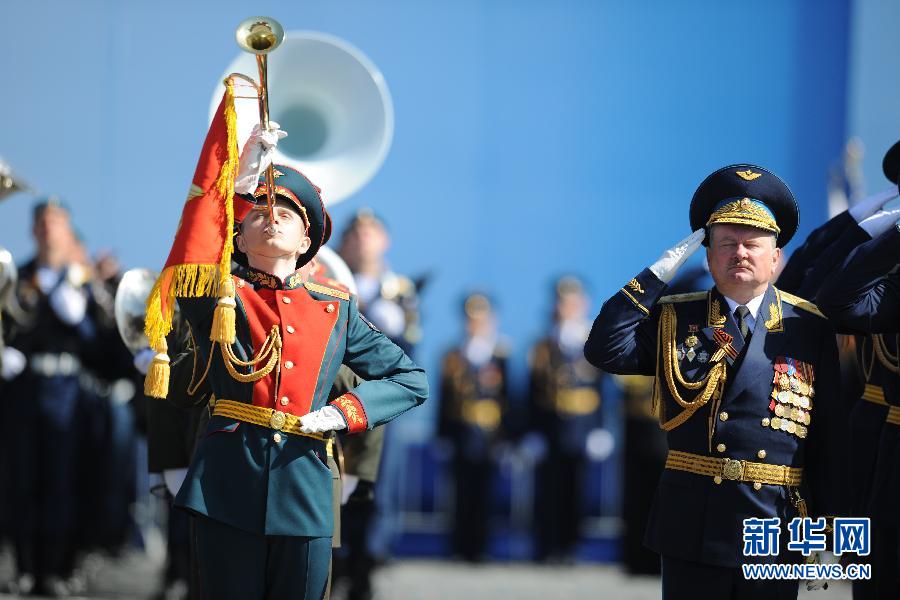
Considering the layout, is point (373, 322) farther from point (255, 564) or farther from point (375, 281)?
point (255, 564)

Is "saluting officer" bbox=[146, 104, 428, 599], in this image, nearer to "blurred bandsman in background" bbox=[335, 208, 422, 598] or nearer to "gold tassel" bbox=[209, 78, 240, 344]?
"gold tassel" bbox=[209, 78, 240, 344]

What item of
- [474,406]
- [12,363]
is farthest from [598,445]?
[12,363]

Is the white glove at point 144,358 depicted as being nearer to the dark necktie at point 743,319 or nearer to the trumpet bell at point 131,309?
the trumpet bell at point 131,309

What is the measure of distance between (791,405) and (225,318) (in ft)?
6.03

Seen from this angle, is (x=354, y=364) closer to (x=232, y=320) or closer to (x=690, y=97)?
(x=232, y=320)

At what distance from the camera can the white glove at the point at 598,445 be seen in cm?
1203

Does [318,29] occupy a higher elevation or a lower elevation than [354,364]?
higher

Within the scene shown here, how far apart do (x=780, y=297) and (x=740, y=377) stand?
0.35 m

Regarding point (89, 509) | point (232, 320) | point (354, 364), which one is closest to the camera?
point (232, 320)

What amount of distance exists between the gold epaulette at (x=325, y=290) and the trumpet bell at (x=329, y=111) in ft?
3.72

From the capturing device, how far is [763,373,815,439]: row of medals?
4680mm

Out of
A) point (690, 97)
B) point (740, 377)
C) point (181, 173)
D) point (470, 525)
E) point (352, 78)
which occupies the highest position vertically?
point (690, 97)

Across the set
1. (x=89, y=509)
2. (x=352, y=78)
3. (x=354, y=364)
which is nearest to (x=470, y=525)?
(x=89, y=509)

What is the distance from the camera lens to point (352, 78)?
19.9ft
